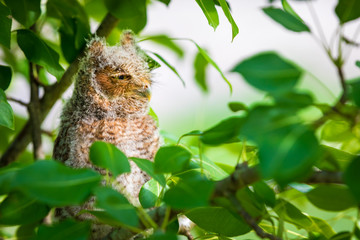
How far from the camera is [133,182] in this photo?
109 centimetres

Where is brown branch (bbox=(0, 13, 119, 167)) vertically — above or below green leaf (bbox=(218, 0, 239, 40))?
below

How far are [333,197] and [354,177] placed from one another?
13cm

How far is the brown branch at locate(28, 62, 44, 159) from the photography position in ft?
4.37

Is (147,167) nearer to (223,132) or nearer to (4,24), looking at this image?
(223,132)

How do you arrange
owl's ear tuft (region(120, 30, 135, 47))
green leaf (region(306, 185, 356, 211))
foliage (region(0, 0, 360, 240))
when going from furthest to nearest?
owl's ear tuft (region(120, 30, 135, 47)) → green leaf (region(306, 185, 356, 211)) → foliage (region(0, 0, 360, 240))

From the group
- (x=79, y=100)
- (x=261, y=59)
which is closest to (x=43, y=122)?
(x=79, y=100)

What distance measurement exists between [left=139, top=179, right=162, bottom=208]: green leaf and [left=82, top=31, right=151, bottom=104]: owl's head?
0.48 metres

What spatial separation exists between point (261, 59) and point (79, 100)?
795 mm

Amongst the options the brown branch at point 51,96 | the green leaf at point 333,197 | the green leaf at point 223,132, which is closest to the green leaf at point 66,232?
the green leaf at point 223,132

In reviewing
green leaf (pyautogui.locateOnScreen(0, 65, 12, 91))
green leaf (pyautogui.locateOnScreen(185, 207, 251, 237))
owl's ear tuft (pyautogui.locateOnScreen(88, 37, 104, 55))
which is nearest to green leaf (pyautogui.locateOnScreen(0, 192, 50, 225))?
green leaf (pyautogui.locateOnScreen(185, 207, 251, 237))

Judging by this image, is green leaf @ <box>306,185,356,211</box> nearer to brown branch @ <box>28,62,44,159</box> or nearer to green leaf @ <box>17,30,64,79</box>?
green leaf @ <box>17,30,64,79</box>

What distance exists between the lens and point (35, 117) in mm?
A: 1341

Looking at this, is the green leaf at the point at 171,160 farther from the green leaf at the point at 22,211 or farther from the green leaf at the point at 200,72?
the green leaf at the point at 200,72

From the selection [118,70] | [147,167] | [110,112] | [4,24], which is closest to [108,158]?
[147,167]
